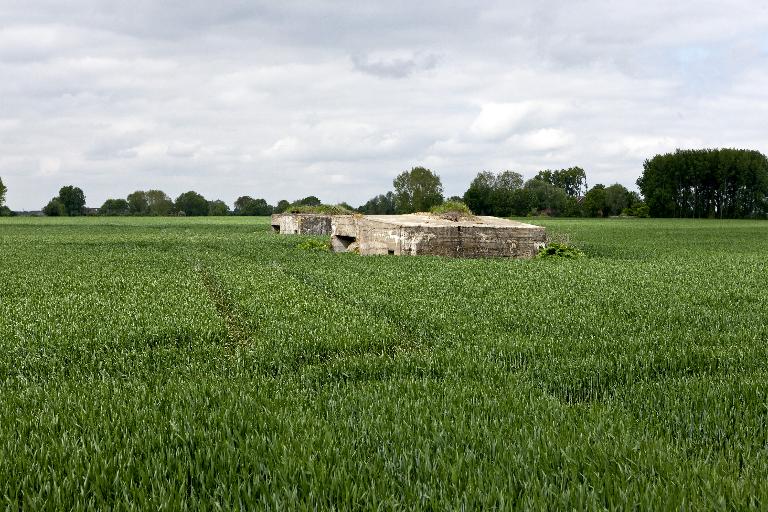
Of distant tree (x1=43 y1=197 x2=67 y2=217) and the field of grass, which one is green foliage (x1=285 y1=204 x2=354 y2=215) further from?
distant tree (x1=43 y1=197 x2=67 y2=217)

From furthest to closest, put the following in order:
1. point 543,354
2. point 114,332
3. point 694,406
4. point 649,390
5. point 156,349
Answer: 1. point 114,332
2. point 156,349
3. point 543,354
4. point 649,390
5. point 694,406

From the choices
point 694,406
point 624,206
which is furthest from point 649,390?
point 624,206

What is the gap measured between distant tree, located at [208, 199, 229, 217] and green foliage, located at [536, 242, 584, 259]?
372ft

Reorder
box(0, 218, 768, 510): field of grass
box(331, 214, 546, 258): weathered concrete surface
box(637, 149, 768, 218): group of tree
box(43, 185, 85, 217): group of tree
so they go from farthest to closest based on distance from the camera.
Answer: box(43, 185, 85, 217): group of tree
box(637, 149, 768, 218): group of tree
box(331, 214, 546, 258): weathered concrete surface
box(0, 218, 768, 510): field of grass

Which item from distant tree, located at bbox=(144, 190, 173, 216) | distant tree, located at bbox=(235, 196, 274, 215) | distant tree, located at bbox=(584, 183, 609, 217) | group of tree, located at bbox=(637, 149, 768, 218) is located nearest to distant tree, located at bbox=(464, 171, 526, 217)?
distant tree, located at bbox=(584, 183, 609, 217)

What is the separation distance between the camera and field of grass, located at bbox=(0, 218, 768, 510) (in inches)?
130

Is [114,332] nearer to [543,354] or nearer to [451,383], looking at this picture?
[451,383]

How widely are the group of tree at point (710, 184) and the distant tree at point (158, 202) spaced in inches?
3912

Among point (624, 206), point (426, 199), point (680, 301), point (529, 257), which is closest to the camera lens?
point (680, 301)

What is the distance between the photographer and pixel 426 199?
105 meters

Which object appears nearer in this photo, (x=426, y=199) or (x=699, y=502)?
(x=699, y=502)

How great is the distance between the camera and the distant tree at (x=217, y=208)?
128 m

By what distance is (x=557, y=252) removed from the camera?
17.4 m

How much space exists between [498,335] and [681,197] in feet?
312
